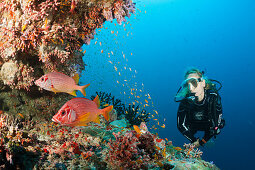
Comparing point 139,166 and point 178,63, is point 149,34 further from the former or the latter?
point 139,166

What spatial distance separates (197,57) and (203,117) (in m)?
114

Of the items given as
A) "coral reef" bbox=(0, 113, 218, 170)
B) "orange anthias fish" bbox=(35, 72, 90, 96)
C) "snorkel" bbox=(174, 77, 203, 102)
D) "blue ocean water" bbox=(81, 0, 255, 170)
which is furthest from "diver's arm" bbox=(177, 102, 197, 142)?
"blue ocean water" bbox=(81, 0, 255, 170)

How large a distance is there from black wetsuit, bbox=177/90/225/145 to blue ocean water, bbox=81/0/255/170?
6960 centimetres

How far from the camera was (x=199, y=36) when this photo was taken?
11025cm

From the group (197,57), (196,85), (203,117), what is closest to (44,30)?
(196,85)

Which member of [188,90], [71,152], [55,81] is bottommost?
[71,152]

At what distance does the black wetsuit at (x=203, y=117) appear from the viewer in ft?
19.0

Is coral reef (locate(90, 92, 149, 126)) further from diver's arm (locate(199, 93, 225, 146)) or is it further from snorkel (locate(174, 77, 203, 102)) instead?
diver's arm (locate(199, 93, 225, 146))

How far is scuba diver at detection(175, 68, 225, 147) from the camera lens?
19.1 feet

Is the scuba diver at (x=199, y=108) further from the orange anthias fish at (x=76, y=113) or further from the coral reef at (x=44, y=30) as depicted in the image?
the orange anthias fish at (x=76, y=113)

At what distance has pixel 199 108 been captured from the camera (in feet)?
20.0

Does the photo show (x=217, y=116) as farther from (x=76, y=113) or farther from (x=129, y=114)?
(x=76, y=113)

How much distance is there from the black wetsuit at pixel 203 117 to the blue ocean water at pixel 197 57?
6960 centimetres

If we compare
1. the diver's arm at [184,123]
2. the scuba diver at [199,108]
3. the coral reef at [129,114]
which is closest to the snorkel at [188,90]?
the scuba diver at [199,108]
